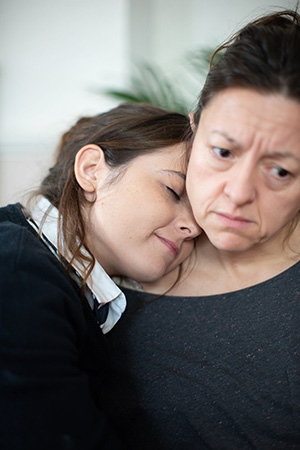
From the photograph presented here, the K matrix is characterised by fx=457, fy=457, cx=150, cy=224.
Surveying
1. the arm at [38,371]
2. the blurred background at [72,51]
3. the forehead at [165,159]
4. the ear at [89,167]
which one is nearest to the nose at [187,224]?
the forehead at [165,159]

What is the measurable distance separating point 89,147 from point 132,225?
244mm

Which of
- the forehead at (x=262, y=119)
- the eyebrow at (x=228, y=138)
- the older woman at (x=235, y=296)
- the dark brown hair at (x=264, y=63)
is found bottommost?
the older woman at (x=235, y=296)

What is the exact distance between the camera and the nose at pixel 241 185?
31.7 inches

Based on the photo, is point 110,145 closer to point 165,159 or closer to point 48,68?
point 165,159

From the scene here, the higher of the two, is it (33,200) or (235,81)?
(235,81)

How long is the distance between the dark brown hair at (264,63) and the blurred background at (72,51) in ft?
5.71

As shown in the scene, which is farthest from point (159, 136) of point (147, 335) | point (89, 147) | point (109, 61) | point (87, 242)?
point (109, 61)

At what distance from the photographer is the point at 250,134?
0.79 metres

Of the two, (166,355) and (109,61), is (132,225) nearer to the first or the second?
(166,355)

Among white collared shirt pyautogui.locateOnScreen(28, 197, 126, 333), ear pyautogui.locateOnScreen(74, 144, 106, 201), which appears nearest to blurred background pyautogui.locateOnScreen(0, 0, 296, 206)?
ear pyautogui.locateOnScreen(74, 144, 106, 201)

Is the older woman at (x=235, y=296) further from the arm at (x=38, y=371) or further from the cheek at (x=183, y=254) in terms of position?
the arm at (x=38, y=371)

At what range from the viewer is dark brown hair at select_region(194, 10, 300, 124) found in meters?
0.78

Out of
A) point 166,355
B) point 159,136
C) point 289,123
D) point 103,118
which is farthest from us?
point 103,118

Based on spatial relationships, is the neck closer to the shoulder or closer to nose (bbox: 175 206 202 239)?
nose (bbox: 175 206 202 239)
